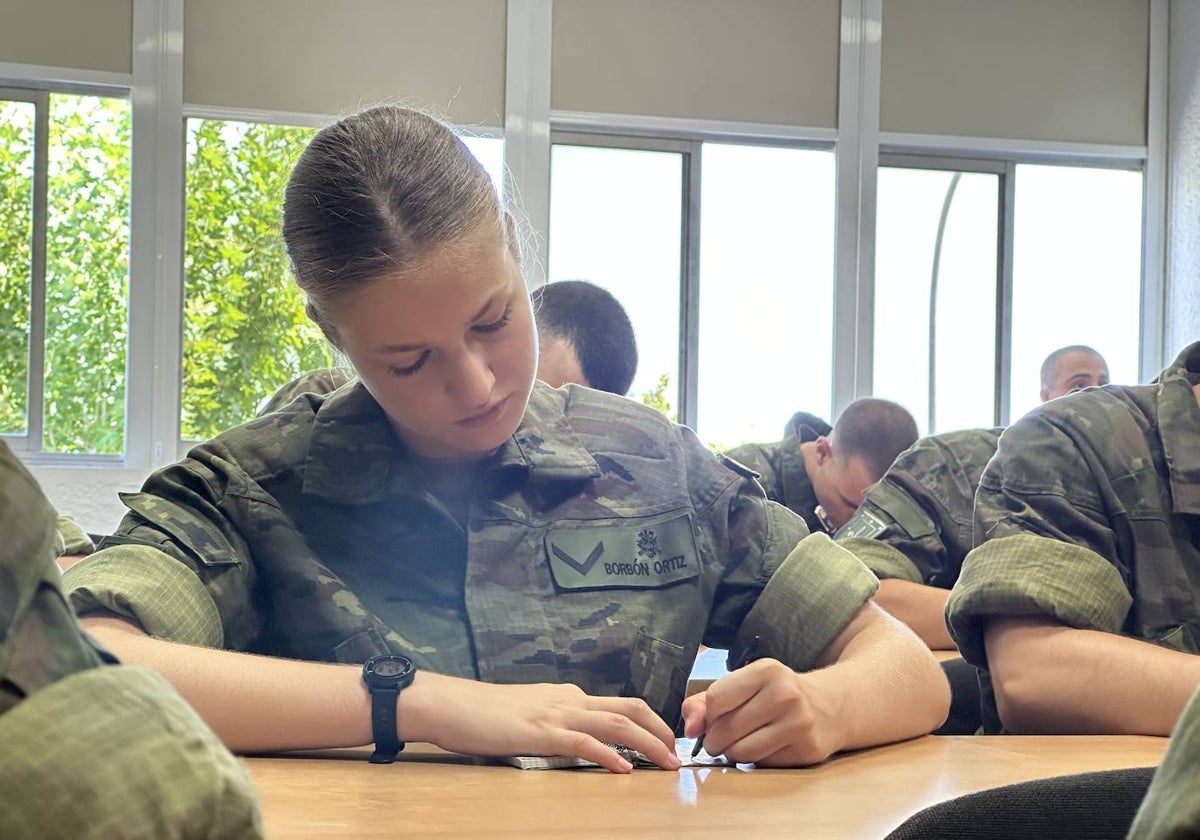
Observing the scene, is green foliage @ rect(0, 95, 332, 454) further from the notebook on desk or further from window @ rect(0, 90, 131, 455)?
the notebook on desk

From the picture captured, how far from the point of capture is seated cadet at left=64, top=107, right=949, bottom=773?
1.28 m

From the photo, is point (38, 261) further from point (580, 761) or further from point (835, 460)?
point (580, 761)

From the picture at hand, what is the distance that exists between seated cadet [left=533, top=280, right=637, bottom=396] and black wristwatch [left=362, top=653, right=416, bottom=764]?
5.62 ft

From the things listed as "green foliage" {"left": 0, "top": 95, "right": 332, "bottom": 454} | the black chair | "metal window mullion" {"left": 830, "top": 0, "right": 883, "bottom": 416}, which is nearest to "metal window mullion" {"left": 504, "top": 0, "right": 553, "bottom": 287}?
"green foliage" {"left": 0, "top": 95, "right": 332, "bottom": 454}

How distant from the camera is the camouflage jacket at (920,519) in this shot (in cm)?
296

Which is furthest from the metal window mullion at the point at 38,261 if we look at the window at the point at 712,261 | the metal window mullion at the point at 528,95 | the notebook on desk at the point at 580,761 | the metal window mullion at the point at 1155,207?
the metal window mullion at the point at 1155,207

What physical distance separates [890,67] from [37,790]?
6.47 meters

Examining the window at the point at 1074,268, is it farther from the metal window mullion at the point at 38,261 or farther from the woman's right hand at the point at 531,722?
the woman's right hand at the point at 531,722

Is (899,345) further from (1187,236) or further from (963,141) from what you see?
(1187,236)

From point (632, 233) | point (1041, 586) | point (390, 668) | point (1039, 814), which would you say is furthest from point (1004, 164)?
point (1039, 814)

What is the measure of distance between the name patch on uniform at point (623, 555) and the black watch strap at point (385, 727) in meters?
0.32

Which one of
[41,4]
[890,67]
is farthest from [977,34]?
[41,4]

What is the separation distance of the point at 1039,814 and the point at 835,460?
9.25 ft

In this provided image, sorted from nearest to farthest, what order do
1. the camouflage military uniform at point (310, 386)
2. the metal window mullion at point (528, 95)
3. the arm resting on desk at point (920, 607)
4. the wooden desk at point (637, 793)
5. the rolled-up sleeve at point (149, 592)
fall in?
the wooden desk at point (637, 793) → the rolled-up sleeve at point (149, 592) → the arm resting on desk at point (920, 607) → the camouflage military uniform at point (310, 386) → the metal window mullion at point (528, 95)
